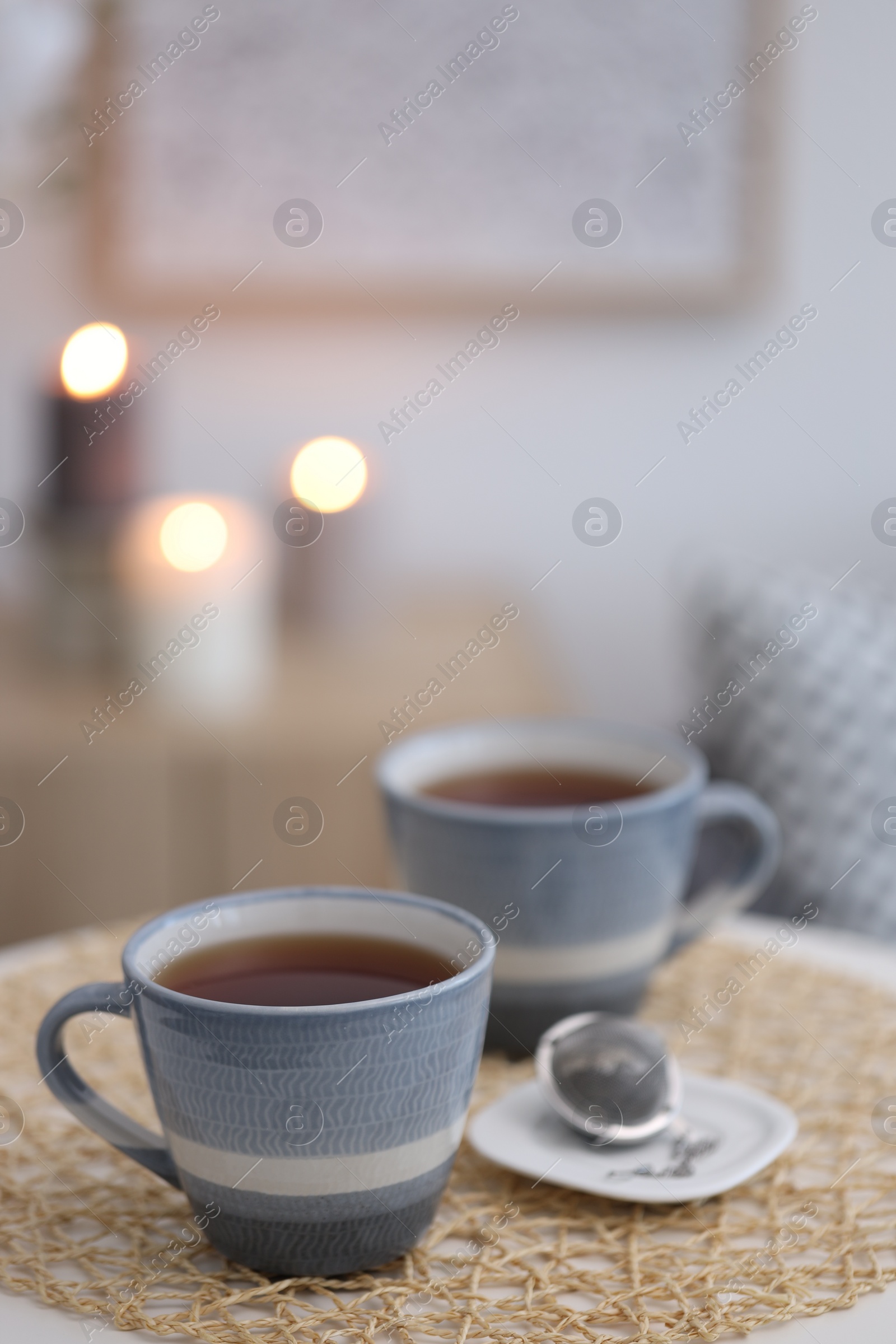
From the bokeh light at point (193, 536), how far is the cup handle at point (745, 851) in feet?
2.87

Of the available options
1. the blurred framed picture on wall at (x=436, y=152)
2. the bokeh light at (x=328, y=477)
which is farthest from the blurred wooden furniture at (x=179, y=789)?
the blurred framed picture on wall at (x=436, y=152)

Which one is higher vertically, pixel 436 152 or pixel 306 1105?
pixel 436 152

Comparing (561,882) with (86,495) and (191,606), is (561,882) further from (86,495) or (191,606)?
(86,495)

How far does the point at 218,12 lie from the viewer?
1627mm

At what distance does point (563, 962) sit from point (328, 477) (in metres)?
1.07

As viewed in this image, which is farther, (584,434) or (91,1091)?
(584,434)

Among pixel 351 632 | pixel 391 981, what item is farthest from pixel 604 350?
pixel 391 981

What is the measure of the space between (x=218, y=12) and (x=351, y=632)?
2.84ft

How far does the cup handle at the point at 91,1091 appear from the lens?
0.45 metres

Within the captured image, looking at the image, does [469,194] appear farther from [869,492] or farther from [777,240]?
[869,492]

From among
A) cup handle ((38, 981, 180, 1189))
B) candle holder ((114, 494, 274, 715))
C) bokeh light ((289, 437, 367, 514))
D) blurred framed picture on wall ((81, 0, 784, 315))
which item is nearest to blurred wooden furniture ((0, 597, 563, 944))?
candle holder ((114, 494, 274, 715))

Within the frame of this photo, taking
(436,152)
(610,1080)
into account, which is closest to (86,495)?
(436,152)

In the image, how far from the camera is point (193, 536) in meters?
1.41

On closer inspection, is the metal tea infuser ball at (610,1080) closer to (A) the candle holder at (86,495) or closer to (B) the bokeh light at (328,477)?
(A) the candle holder at (86,495)
